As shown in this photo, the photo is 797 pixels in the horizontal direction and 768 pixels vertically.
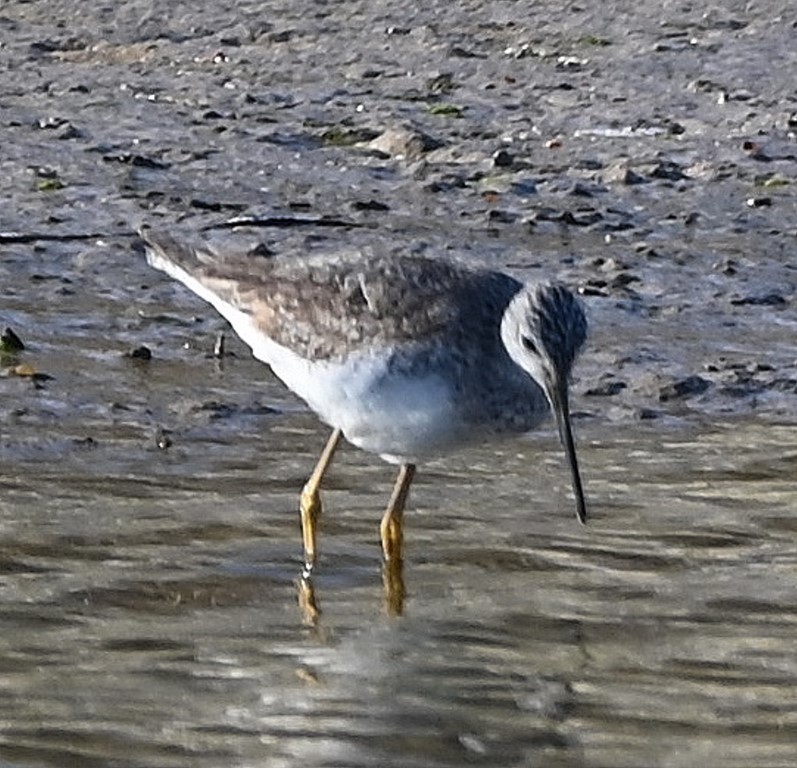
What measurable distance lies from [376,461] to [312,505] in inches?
41.5

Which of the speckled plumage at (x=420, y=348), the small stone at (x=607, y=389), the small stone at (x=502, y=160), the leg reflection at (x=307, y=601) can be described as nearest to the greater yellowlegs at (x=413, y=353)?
the speckled plumage at (x=420, y=348)

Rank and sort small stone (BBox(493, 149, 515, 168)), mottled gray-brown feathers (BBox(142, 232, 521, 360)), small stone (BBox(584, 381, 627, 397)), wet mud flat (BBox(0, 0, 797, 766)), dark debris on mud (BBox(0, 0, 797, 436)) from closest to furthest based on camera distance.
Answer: wet mud flat (BBox(0, 0, 797, 766)), mottled gray-brown feathers (BBox(142, 232, 521, 360)), small stone (BBox(584, 381, 627, 397)), dark debris on mud (BBox(0, 0, 797, 436)), small stone (BBox(493, 149, 515, 168))

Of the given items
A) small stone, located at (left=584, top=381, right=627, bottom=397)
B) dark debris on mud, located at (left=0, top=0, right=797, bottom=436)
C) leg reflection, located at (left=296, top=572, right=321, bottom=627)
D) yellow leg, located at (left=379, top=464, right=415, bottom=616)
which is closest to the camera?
leg reflection, located at (left=296, top=572, right=321, bottom=627)

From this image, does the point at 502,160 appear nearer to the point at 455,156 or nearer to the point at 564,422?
the point at 455,156

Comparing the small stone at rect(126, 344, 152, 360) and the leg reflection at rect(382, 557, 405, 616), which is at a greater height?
the small stone at rect(126, 344, 152, 360)

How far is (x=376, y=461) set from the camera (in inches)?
322

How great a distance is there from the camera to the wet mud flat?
5.78m

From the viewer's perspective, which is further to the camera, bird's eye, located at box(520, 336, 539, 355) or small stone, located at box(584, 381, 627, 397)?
small stone, located at box(584, 381, 627, 397)

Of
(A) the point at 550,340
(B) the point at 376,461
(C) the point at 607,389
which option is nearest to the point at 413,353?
(A) the point at 550,340

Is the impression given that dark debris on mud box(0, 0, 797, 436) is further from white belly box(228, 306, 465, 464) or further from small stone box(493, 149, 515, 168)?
white belly box(228, 306, 465, 464)

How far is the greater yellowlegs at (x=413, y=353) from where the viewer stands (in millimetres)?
6805

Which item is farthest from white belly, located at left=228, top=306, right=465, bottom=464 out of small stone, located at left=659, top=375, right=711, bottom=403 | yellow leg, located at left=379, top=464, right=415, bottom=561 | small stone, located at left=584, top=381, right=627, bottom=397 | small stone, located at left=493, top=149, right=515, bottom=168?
small stone, located at left=493, top=149, right=515, bottom=168

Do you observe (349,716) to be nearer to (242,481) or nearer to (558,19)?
(242,481)

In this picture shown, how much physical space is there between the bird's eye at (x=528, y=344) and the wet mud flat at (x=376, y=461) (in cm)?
61
